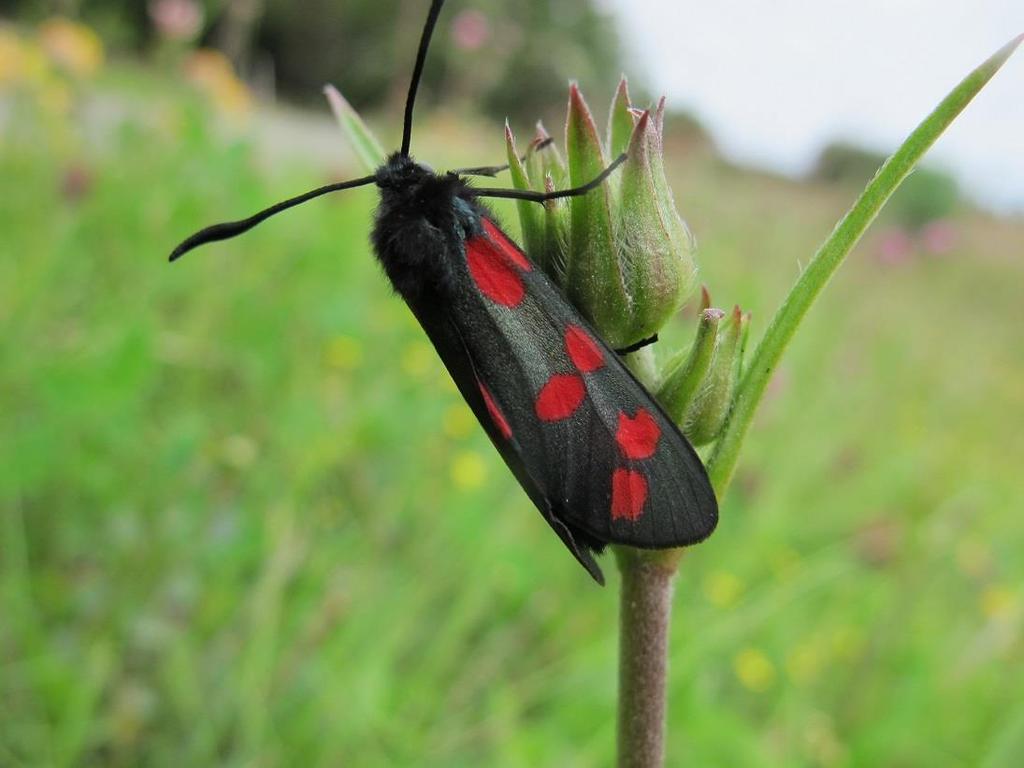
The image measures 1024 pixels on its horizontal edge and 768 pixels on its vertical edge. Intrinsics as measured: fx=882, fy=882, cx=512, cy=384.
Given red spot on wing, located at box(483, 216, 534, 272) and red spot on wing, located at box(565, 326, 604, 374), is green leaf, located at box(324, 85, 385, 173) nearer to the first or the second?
red spot on wing, located at box(483, 216, 534, 272)

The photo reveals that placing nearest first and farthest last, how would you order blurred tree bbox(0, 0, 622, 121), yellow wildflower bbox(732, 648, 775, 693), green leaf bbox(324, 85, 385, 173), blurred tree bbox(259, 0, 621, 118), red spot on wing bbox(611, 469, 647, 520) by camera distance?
red spot on wing bbox(611, 469, 647, 520), green leaf bbox(324, 85, 385, 173), yellow wildflower bbox(732, 648, 775, 693), blurred tree bbox(0, 0, 622, 121), blurred tree bbox(259, 0, 621, 118)

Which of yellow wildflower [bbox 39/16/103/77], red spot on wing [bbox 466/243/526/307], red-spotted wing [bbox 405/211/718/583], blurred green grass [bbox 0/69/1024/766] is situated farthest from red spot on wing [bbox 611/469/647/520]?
yellow wildflower [bbox 39/16/103/77]

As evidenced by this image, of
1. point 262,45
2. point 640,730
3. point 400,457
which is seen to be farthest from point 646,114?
point 262,45

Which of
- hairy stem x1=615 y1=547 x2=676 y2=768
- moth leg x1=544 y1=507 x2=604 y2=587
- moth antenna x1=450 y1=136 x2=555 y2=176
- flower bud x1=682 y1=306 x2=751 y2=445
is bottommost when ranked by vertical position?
hairy stem x1=615 y1=547 x2=676 y2=768

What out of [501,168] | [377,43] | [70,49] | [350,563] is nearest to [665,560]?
[501,168]

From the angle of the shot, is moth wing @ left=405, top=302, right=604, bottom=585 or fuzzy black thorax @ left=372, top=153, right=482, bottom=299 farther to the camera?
fuzzy black thorax @ left=372, top=153, right=482, bottom=299

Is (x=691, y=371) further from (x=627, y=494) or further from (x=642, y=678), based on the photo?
(x=642, y=678)

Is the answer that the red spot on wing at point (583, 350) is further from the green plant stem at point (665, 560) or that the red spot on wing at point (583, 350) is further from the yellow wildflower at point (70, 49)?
the yellow wildflower at point (70, 49)
